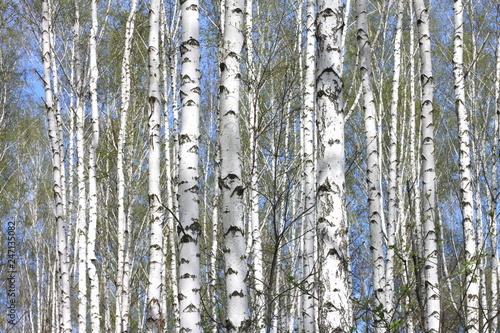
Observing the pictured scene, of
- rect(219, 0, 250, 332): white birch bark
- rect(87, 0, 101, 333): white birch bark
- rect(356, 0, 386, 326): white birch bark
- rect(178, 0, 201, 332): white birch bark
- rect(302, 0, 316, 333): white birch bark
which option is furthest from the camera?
rect(87, 0, 101, 333): white birch bark

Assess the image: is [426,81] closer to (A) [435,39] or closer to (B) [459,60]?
(B) [459,60]

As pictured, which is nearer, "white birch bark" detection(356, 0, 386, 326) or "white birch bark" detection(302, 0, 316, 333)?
"white birch bark" detection(356, 0, 386, 326)

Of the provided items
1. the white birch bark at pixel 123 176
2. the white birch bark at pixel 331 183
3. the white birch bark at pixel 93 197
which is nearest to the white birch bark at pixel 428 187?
the white birch bark at pixel 331 183

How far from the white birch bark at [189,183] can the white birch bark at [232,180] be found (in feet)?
0.84

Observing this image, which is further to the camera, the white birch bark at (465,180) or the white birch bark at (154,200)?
the white birch bark at (465,180)

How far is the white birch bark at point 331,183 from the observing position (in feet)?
10.1

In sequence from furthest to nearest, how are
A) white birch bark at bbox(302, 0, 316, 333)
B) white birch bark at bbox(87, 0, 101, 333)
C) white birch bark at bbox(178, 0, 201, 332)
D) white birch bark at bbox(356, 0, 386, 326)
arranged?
white birch bark at bbox(87, 0, 101, 333)
white birch bark at bbox(302, 0, 316, 333)
white birch bark at bbox(356, 0, 386, 326)
white birch bark at bbox(178, 0, 201, 332)

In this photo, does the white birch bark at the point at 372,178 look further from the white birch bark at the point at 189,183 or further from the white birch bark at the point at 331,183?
the white birch bark at the point at 331,183

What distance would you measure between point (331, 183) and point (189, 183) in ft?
4.68

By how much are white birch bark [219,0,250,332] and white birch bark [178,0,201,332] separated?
0.84ft

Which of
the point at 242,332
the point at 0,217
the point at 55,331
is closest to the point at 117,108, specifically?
the point at 55,331

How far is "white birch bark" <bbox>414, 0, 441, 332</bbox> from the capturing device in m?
5.14

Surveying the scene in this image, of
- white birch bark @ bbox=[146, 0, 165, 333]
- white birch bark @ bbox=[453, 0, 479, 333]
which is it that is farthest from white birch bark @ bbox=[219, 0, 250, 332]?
white birch bark @ bbox=[453, 0, 479, 333]

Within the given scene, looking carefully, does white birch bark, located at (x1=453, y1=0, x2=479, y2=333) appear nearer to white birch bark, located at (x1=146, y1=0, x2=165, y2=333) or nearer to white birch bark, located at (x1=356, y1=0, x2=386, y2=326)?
white birch bark, located at (x1=356, y1=0, x2=386, y2=326)
